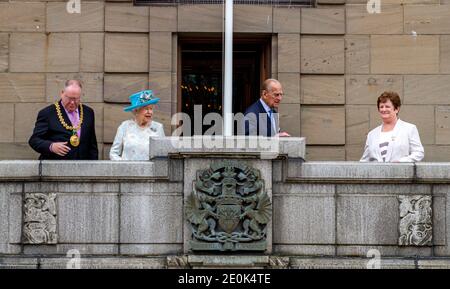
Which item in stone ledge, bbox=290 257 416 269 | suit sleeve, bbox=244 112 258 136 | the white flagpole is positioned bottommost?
stone ledge, bbox=290 257 416 269

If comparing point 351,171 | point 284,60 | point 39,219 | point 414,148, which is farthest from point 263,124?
point 284,60

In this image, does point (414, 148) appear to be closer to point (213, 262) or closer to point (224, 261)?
point (224, 261)

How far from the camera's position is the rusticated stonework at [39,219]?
12.3m

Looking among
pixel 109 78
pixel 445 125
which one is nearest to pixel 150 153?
pixel 109 78

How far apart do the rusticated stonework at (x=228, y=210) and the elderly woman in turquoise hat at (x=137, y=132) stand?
1.28 metres

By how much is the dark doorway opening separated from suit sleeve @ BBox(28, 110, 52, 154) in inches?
159

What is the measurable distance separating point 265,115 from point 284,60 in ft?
11.7

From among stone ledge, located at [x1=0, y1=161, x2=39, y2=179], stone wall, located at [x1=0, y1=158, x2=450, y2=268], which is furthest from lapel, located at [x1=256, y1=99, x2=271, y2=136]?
stone ledge, located at [x1=0, y1=161, x2=39, y2=179]

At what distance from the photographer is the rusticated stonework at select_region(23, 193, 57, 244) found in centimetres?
1227

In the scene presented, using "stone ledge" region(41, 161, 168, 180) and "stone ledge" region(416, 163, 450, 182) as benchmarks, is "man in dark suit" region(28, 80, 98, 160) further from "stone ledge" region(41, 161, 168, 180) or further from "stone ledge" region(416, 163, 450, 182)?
"stone ledge" region(416, 163, 450, 182)

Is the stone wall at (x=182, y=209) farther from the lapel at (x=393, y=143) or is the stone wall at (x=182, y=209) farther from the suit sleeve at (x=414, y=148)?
the lapel at (x=393, y=143)

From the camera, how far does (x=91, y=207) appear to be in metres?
12.3

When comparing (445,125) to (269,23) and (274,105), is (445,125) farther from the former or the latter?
(274,105)

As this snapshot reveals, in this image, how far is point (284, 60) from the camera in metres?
16.5
